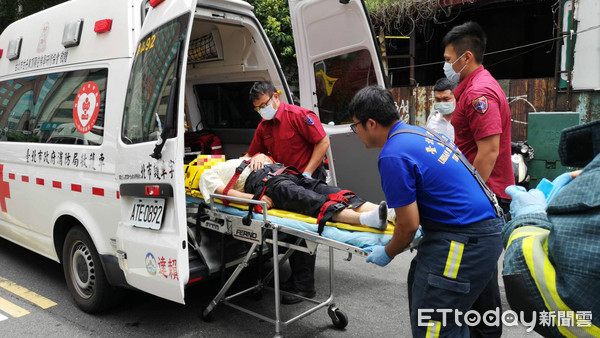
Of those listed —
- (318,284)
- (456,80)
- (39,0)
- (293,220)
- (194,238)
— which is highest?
(39,0)

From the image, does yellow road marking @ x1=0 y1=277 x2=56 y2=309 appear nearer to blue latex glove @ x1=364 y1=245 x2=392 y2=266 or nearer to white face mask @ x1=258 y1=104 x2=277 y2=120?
white face mask @ x1=258 y1=104 x2=277 y2=120

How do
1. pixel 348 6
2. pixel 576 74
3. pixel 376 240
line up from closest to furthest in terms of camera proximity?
pixel 376 240 < pixel 348 6 < pixel 576 74

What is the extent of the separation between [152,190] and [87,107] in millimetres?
1135

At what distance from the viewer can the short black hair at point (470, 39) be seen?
10.2ft

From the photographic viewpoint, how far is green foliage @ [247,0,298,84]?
9.84m

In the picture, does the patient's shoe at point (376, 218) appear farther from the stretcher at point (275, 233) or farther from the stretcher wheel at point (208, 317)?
the stretcher wheel at point (208, 317)

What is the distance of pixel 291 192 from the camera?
10.4 feet

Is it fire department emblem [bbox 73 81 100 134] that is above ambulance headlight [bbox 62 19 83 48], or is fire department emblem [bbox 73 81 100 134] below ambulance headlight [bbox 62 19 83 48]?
below

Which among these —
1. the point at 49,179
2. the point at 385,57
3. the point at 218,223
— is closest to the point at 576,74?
the point at 385,57

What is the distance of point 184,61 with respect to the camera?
9.43ft

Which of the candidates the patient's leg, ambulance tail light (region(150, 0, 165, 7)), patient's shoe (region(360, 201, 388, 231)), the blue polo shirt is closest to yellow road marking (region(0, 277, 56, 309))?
ambulance tail light (region(150, 0, 165, 7))

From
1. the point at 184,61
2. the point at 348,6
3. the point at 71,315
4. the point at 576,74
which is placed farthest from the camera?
the point at 576,74

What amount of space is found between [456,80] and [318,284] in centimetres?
215

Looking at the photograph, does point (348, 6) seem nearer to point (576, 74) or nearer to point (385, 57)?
point (576, 74)
